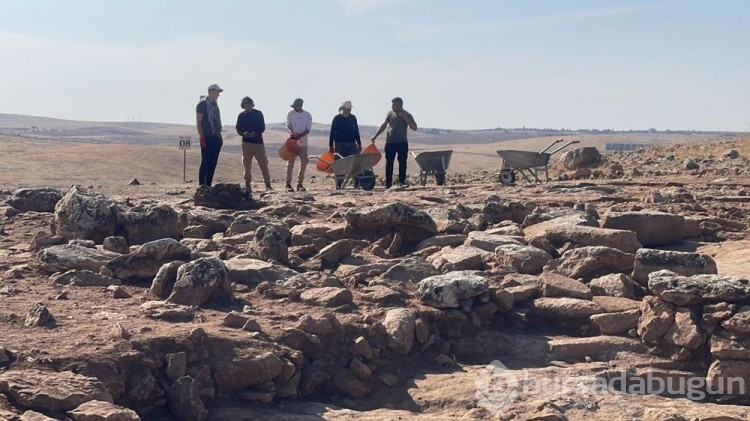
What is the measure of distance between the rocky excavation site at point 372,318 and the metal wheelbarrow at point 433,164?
6278 mm

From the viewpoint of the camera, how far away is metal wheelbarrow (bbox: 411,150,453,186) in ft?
51.8

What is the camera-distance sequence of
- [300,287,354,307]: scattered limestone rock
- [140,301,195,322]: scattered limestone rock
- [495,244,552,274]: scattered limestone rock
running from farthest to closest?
[495,244,552,274]: scattered limestone rock
[300,287,354,307]: scattered limestone rock
[140,301,195,322]: scattered limestone rock

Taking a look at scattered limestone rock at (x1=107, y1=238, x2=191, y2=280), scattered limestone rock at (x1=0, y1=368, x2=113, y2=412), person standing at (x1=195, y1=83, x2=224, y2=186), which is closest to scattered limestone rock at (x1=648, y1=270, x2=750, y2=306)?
scattered limestone rock at (x1=107, y1=238, x2=191, y2=280)

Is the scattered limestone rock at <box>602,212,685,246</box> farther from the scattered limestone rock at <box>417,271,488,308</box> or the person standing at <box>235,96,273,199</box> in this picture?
the person standing at <box>235,96,273,199</box>

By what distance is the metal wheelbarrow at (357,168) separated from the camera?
14508 mm

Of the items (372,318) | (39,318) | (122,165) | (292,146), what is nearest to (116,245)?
(39,318)

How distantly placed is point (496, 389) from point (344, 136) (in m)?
9.64

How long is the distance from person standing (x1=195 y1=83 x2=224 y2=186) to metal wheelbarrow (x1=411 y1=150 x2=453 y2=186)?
3808mm

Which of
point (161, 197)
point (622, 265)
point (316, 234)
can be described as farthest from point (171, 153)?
point (622, 265)

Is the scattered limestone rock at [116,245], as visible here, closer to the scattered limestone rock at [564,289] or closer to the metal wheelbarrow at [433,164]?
the scattered limestone rock at [564,289]

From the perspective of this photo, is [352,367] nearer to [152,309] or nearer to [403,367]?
[403,367]

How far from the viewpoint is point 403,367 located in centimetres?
614

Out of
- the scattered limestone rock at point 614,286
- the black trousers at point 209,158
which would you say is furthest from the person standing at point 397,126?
the scattered limestone rock at point 614,286

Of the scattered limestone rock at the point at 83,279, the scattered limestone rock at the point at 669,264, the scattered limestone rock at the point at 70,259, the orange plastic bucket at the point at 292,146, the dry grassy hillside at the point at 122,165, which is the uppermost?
the orange plastic bucket at the point at 292,146
